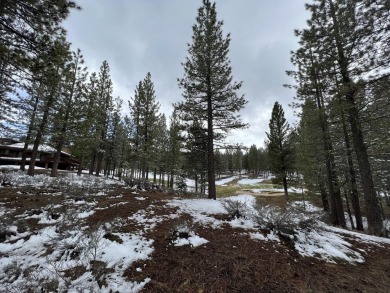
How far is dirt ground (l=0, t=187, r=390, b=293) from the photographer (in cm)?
306

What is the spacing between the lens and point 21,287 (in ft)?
9.21

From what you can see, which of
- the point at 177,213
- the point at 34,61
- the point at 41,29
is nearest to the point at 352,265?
the point at 177,213

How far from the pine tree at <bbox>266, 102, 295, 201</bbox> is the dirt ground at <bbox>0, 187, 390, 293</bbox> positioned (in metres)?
18.8

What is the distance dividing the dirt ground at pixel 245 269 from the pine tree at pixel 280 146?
18.8 meters

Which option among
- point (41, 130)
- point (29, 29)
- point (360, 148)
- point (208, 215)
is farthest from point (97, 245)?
point (41, 130)

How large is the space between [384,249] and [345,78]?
6.67 meters

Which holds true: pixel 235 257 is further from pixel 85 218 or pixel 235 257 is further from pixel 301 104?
pixel 301 104

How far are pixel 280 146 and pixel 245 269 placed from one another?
70.9 feet

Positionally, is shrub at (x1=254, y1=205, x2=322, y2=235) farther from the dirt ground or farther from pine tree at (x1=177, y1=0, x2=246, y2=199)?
pine tree at (x1=177, y1=0, x2=246, y2=199)

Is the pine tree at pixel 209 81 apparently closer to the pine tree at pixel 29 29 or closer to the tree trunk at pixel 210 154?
the tree trunk at pixel 210 154

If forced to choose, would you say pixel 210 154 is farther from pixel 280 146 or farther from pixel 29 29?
pixel 280 146

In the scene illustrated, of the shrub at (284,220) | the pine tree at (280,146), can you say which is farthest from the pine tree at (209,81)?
the pine tree at (280,146)

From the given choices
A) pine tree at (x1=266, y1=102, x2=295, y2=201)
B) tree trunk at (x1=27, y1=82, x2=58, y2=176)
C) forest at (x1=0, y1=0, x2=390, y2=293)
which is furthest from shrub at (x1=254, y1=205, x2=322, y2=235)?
pine tree at (x1=266, y1=102, x2=295, y2=201)

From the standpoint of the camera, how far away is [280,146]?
23031 mm
